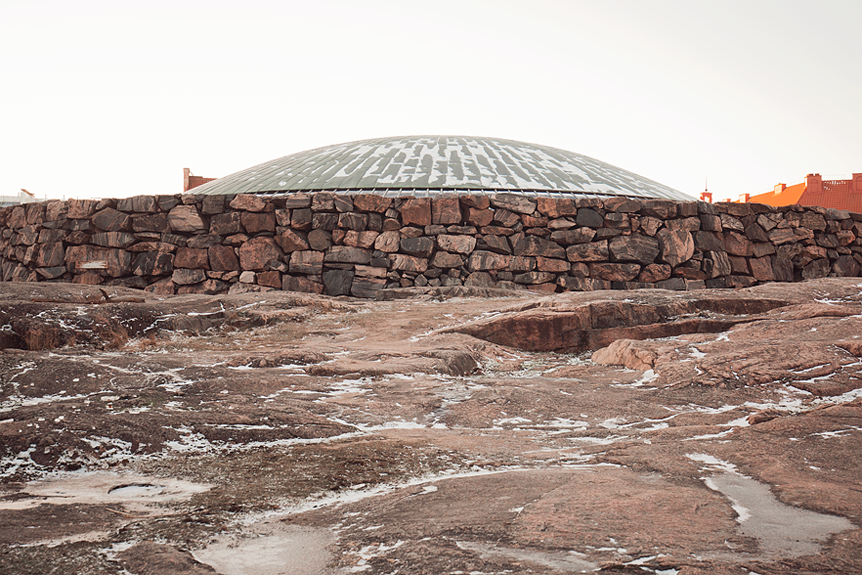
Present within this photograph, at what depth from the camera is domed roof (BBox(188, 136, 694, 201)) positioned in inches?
495

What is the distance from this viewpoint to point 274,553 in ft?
6.88

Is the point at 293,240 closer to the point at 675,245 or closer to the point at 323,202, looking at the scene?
the point at 323,202

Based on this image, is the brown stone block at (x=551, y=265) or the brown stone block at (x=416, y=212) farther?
the brown stone block at (x=551, y=265)

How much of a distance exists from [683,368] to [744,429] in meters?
1.53

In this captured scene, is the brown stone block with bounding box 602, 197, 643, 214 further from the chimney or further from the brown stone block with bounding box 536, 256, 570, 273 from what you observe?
the chimney

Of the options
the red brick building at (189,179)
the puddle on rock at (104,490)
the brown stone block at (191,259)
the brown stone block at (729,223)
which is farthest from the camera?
the red brick building at (189,179)

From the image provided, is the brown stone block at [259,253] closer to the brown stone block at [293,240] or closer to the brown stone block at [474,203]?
the brown stone block at [293,240]

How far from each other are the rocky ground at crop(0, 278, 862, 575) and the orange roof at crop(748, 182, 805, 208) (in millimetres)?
25209

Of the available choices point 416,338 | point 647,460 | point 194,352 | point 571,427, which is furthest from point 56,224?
point 647,460

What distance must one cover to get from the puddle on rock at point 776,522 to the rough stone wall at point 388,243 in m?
8.40

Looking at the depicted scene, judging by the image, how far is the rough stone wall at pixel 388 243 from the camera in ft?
36.0

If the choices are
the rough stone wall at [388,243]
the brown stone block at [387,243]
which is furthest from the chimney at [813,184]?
the brown stone block at [387,243]

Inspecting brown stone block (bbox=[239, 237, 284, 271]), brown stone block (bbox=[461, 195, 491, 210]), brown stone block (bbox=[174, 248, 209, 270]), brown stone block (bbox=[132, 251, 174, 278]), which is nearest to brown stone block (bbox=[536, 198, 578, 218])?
brown stone block (bbox=[461, 195, 491, 210])

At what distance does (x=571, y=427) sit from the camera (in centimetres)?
399
